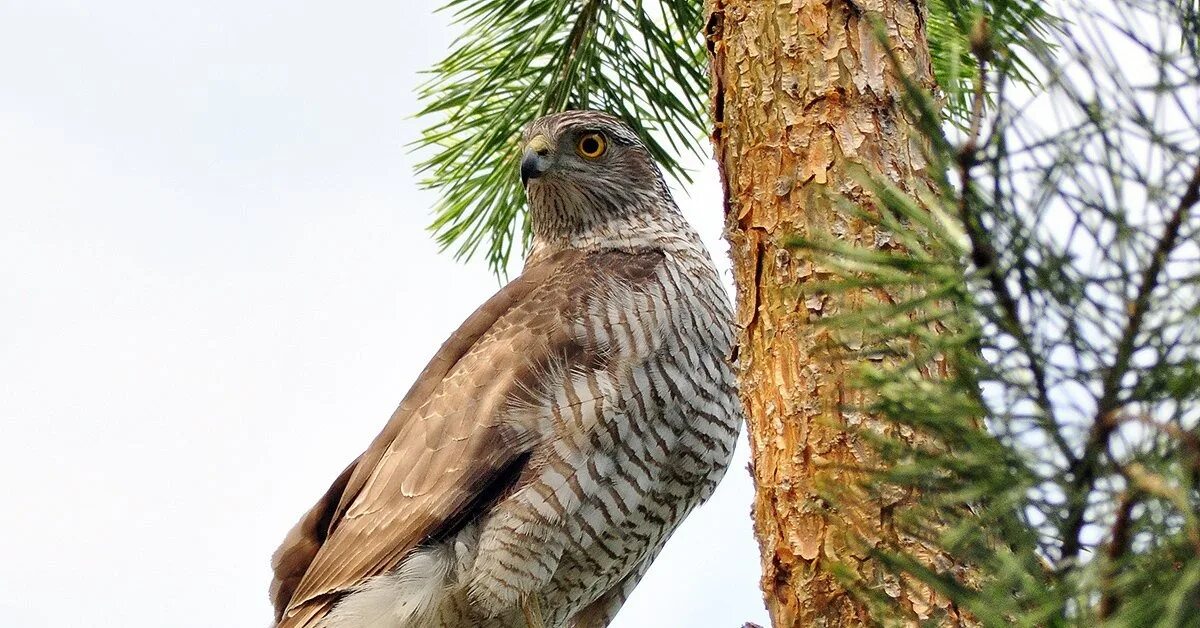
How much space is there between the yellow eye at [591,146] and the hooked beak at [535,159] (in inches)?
8.5

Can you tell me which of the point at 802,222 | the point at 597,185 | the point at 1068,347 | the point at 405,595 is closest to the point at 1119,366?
the point at 1068,347

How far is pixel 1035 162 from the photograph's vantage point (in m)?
1.14

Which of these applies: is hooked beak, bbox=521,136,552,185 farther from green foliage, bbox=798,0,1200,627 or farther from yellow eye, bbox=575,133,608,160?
green foliage, bbox=798,0,1200,627

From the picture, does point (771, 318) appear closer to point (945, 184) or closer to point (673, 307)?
point (673, 307)

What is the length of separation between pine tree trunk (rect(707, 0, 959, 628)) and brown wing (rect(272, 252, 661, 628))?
3.69 feet

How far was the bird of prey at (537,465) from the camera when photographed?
3721mm

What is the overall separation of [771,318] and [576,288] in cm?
148

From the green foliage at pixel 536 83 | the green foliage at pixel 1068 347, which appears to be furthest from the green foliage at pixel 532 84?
the green foliage at pixel 1068 347

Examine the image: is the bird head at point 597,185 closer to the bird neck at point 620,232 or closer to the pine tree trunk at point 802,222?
the bird neck at point 620,232

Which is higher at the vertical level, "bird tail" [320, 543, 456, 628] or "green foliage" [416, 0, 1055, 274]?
"green foliage" [416, 0, 1055, 274]

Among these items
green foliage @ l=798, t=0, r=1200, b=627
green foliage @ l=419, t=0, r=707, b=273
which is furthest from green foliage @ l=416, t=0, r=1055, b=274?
green foliage @ l=798, t=0, r=1200, b=627

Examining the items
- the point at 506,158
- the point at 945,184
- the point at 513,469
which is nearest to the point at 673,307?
the point at 513,469

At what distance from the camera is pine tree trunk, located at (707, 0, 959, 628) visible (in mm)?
2504

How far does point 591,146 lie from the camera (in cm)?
472
